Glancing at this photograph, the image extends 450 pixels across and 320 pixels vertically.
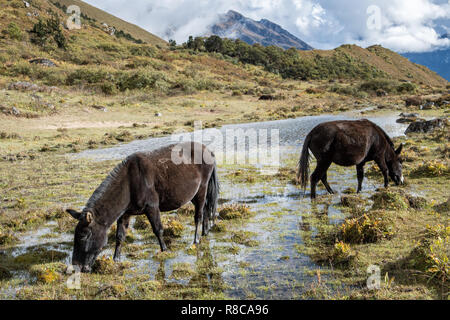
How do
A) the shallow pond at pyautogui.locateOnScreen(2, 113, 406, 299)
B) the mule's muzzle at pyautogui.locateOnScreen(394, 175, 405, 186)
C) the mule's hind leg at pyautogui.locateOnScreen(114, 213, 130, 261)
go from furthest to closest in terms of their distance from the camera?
the mule's muzzle at pyautogui.locateOnScreen(394, 175, 405, 186) → the mule's hind leg at pyautogui.locateOnScreen(114, 213, 130, 261) → the shallow pond at pyautogui.locateOnScreen(2, 113, 406, 299)

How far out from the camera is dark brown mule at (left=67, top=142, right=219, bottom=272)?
5.79m

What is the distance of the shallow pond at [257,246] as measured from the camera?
600 cm

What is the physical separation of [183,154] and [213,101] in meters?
36.3

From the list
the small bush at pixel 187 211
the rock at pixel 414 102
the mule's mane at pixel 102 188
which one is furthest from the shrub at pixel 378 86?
the mule's mane at pixel 102 188

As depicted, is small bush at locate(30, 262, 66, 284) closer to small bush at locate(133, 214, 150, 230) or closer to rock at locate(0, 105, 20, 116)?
small bush at locate(133, 214, 150, 230)

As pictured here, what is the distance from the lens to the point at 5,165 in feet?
56.6

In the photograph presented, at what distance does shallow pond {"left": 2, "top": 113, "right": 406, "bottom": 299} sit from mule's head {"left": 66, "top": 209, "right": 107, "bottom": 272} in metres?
1.11

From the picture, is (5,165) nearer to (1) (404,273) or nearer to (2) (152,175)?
(2) (152,175)

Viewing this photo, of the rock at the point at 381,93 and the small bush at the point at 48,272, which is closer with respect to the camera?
the small bush at the point at 48,272

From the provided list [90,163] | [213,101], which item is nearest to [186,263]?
[90,163]

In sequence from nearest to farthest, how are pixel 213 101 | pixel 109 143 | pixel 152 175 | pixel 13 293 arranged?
pixel 13 293 → pixel 152 175 → pixel 109 143 → pixel 213 101

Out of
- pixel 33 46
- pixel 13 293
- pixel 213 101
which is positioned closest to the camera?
pixel 13 293

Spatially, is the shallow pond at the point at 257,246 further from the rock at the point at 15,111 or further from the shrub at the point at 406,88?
the shrub at the point at 406,88

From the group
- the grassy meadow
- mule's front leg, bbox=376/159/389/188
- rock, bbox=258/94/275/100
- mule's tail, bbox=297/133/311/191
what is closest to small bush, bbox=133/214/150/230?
the grassy meadow
